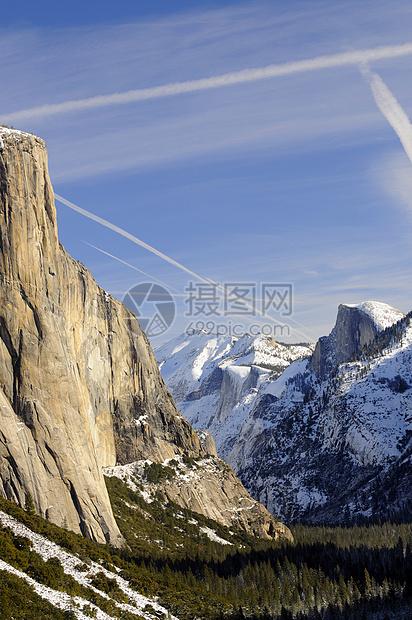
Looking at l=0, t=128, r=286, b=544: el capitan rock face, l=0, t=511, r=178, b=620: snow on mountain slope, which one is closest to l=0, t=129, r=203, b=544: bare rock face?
l=0, t=128, r=286, b=544: el capitan rock face

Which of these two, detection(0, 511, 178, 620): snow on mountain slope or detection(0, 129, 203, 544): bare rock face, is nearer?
detection(0, 511, 178, 620): snow on mountain slope

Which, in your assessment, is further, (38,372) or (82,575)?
(38,372)

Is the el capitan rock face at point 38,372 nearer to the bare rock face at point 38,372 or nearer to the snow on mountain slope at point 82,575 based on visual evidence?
the bare rock face at point 38,372

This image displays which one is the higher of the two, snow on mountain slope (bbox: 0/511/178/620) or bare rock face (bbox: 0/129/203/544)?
bare rock face (bbox: 0/129/203/544)

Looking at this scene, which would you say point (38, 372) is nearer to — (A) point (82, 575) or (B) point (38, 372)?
(B) point (38, 372)

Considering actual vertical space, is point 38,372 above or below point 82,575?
above

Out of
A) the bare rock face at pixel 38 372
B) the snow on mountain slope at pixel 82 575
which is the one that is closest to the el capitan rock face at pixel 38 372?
the bare rock face at pixel 38 372

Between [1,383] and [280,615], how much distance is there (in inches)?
2705

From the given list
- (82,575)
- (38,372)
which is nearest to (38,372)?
(38,372)

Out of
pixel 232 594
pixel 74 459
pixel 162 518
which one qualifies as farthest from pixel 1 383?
pixel 162 518

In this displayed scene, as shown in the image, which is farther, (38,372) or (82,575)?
(38,372)

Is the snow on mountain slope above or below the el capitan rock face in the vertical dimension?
below

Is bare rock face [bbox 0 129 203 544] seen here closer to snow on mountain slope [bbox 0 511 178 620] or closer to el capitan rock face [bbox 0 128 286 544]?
el capitan rock face [bbox 0 128 286 544]

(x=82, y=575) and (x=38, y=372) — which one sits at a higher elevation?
(x=38, y=372)
